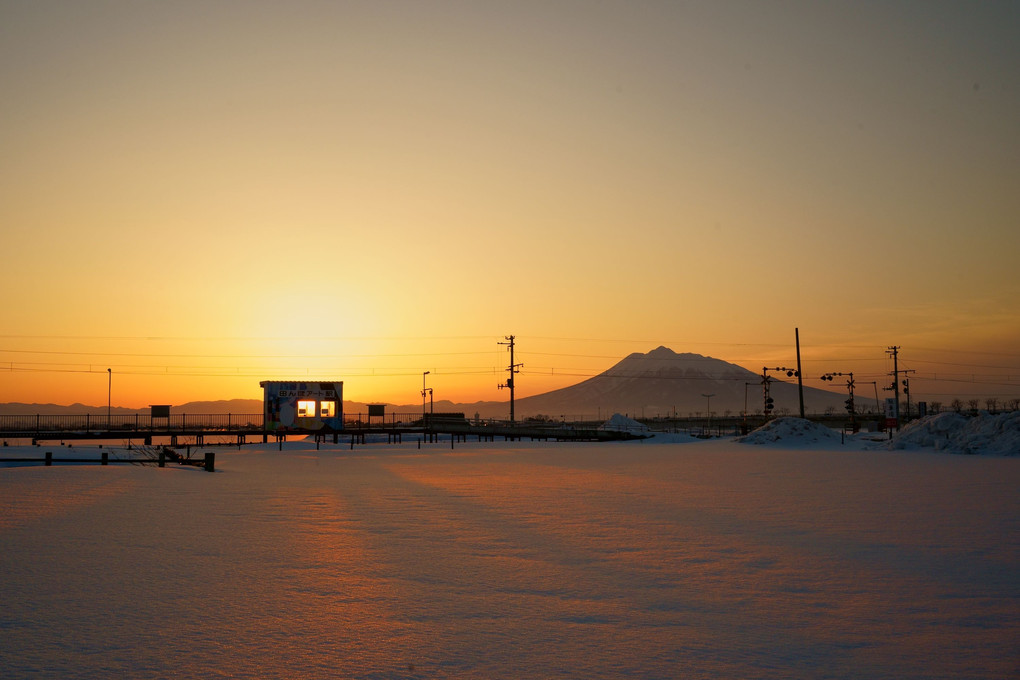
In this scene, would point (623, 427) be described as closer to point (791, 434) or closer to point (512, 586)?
point (791, 434)

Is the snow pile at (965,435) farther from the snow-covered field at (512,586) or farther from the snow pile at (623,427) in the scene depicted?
the snow pile at (623,427)

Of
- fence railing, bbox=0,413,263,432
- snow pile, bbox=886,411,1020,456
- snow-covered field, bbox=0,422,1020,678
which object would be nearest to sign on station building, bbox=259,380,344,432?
fence railing, bbox=0,413,263,432

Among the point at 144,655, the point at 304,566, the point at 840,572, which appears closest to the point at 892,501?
the point at 840,572

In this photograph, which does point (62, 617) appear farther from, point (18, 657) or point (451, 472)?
point (451, 472)

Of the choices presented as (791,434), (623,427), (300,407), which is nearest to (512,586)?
(791,434)

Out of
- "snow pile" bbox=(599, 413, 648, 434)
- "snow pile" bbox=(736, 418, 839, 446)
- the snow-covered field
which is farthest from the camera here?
"snow pile" bbox=(599, 413, 648, 434)

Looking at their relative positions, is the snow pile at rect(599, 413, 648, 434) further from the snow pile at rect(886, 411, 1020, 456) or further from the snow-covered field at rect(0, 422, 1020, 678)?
the snow-covered field at rect(0, 422, 1020, 678)

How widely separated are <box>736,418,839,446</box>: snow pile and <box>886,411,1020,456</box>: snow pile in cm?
978

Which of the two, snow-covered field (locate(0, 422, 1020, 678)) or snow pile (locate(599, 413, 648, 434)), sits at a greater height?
snow-covered field (locate(0, 422, 1020, 678))

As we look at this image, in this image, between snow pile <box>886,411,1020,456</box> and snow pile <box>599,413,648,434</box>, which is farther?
snow pile <box>599,413,648,434</box>

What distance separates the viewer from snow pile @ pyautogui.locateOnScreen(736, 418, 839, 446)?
6019cm

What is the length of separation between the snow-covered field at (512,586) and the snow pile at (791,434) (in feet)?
134

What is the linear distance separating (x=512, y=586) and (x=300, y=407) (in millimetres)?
65291

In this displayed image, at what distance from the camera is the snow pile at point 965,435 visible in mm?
41722
